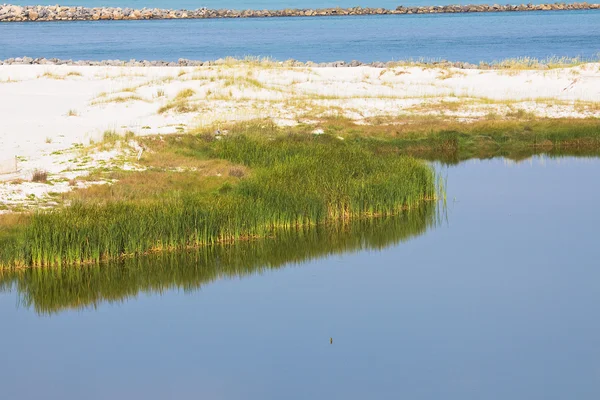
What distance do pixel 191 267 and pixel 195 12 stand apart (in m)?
99.9

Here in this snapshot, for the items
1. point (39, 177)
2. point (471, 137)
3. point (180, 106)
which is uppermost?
point (180, 106)

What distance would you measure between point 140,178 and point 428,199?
589 centimetres

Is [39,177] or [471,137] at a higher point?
[39,177]

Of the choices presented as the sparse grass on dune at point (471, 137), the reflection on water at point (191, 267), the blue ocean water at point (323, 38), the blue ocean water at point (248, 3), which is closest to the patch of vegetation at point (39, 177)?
the reflection on water at point (191, 267)

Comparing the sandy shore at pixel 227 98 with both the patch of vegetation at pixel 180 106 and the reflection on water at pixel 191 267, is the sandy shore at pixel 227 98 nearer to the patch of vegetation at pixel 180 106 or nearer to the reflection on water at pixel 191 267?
the patch of vegetation at pixel 180 106

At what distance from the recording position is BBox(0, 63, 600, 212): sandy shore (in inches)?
1022

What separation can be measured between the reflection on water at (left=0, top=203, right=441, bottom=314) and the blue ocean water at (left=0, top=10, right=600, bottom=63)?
34798mm

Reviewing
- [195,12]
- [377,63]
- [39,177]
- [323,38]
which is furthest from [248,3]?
[39,177]

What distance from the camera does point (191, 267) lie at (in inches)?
659

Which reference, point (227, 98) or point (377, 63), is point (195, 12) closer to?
point (377, 63)

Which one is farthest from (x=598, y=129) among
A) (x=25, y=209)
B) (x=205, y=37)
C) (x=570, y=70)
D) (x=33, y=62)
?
(x=205, y=37)

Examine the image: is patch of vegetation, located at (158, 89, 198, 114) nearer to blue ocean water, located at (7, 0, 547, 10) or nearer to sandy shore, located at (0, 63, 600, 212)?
sandy shore, located at (0, 63, 600, 212)

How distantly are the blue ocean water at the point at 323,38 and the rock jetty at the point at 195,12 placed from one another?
296 inches

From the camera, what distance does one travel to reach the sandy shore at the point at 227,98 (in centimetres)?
2596
